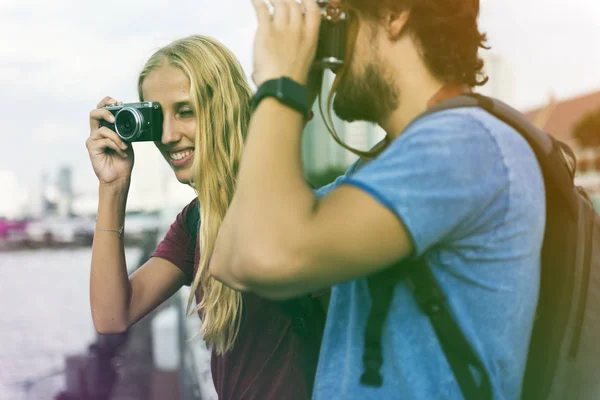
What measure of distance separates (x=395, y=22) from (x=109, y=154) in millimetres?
930

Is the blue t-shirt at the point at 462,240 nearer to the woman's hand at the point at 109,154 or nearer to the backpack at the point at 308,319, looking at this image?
the backpack at the point at 308,319

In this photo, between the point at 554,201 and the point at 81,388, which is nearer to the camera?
the point at 554,201

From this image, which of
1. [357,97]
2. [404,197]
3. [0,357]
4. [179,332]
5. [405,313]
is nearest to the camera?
[404,197]

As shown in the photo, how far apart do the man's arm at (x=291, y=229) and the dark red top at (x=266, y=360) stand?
55cm

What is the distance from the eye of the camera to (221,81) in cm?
180

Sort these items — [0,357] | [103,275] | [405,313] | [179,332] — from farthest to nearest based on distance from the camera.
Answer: [0,357], [179,332], [103,275], [405,313]

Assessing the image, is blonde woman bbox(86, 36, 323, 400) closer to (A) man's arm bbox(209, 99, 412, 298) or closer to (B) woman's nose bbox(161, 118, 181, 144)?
(B) woman's nose bbox(161, 118, 181, 144)

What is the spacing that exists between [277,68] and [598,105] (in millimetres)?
27595

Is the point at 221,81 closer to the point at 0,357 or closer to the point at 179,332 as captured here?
the point at 179,332

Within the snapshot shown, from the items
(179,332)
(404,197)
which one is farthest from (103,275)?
(179,332)

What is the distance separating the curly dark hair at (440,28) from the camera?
1186mm

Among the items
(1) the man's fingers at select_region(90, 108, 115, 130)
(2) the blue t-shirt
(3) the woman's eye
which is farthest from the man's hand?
(1) the man's fingers at select_region(90, 108, 115, 130)

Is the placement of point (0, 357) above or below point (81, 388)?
below

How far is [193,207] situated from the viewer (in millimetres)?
1862
